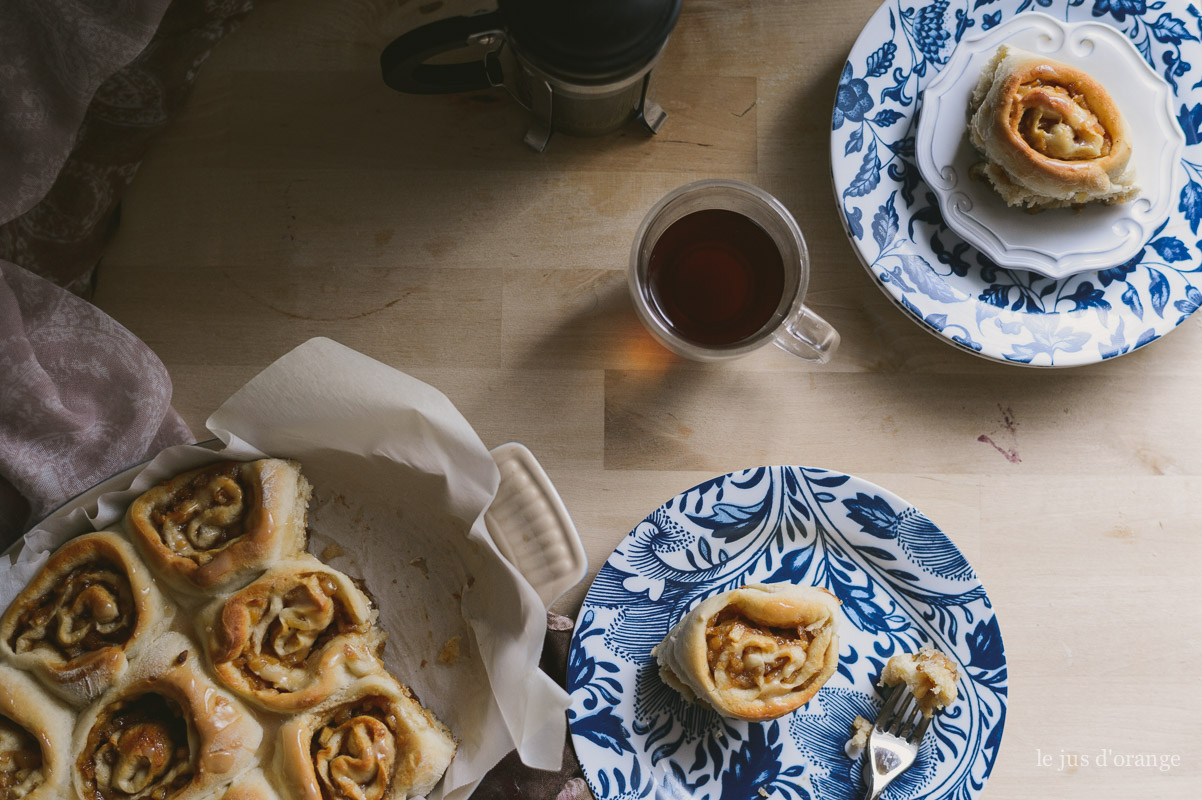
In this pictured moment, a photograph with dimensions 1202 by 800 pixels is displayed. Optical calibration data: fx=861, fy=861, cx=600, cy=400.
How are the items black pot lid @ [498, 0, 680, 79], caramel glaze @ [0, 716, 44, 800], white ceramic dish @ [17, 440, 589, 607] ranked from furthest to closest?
white ceramic dish @ [17, 440, 589, 607] → caramel glaze @ [0, 716, 44, 800] → black pot lid @ [498, 0, 680, 79]

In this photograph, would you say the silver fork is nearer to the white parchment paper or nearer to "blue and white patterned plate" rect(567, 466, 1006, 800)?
"blue and white patterned plate" rect(567, 466, 1006, 800)

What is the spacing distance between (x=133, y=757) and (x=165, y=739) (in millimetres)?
45

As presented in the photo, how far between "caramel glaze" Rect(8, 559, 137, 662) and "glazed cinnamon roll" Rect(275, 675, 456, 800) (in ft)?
0.94

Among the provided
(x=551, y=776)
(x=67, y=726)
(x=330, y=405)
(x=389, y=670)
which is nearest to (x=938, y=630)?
(x=551, y=776)

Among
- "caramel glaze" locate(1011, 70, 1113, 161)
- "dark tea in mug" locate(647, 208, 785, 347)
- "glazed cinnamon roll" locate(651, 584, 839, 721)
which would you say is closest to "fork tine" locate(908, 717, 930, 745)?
"glazed cinnamon roll" locate(651, 584, 839, 721)

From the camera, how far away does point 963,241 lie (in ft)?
4.67

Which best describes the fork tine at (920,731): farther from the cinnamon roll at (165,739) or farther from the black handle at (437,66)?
the black handle at (437,66)

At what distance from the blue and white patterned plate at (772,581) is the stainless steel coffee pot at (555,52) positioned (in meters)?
0.62

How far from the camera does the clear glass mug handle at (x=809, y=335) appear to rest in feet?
4.28

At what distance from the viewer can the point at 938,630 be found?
139 centimetres

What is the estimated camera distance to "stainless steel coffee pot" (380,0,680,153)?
108 cm

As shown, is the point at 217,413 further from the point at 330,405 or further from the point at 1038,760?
the point at 1038,760

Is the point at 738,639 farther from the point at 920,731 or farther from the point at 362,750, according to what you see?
the point at 362,750

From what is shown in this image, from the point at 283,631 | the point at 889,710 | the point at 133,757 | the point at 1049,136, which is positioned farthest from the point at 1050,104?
the point at 133,757
